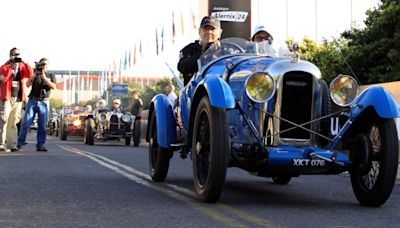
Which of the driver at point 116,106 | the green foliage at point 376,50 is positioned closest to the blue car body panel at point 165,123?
the driver at point 116,106

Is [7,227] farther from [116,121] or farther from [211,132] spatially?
[116,121]

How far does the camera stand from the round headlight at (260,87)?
6.08 meters

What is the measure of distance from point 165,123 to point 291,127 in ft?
6.74

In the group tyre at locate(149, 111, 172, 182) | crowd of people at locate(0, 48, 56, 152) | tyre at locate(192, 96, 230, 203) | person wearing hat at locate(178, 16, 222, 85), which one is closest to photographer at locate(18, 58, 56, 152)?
crowd of people at locate(0, 48, 56, 152)

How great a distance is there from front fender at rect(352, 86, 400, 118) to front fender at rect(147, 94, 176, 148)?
234 centimetres

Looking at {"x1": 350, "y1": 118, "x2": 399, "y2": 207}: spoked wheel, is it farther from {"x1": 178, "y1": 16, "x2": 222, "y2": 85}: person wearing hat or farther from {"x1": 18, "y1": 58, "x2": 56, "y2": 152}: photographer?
{"x1": 18, "y1": 58, "x2": 56, "y2": 152}: photographer

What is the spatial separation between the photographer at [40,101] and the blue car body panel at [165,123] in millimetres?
6208

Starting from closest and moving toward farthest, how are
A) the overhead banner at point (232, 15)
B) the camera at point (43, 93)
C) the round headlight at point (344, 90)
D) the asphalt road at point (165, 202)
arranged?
the asphalt road at point (165, 202) → the round headlight at point (344, 90) → the camera at point (43, 93) → the overhead banner at point (232, 15)

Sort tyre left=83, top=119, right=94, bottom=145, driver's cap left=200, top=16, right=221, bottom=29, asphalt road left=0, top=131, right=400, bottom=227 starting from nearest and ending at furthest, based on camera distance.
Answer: asphalt road left=0, top=131, right=400, bottom=227 < driver's cap left=200, top=16, right=221, bottom=29 < tyre left=83, top=119, right=94, bottom=145

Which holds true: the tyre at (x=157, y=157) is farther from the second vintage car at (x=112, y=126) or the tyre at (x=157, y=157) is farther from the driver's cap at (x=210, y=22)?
the second vintage car at (x=112, y=126)

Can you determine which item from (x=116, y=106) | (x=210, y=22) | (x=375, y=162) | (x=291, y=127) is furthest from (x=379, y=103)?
(x=116, y=106)

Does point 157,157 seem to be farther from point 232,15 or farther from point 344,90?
point 232,15

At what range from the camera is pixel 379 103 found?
6109mm

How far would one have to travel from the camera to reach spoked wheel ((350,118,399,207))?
5973mm
